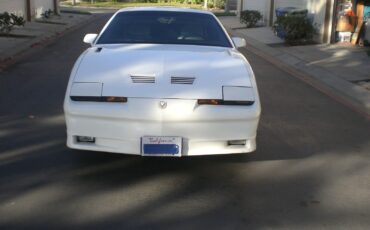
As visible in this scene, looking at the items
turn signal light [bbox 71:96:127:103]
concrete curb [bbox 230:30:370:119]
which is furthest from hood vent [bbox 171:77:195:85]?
concrete curb [bbox 230:30:370:119]

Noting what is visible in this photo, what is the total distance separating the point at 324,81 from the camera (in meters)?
11.8

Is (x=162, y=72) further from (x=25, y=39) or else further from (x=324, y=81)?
(x=25, y=39)

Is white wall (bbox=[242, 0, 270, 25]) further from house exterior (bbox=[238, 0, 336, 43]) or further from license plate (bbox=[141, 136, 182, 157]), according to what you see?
license plate (bbox=[141, 136, 182, 157])

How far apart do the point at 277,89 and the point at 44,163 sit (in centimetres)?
602

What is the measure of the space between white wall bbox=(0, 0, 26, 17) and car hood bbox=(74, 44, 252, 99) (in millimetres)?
18300

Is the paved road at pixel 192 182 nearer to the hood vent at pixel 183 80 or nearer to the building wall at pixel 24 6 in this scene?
the hood vent at pixel 183 80

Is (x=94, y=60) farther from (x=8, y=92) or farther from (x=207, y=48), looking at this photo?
(x=8, y=92)

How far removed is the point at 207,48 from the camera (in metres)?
6.36

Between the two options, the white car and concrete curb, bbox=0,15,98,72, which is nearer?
the white car

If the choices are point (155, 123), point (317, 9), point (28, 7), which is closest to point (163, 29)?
point (155, 123)

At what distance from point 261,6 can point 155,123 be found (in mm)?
25636

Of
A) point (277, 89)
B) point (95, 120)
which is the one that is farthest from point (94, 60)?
point (277, 89)

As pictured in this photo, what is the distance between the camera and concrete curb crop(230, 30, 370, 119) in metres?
9.70

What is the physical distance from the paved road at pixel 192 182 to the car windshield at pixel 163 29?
1.37 metres
